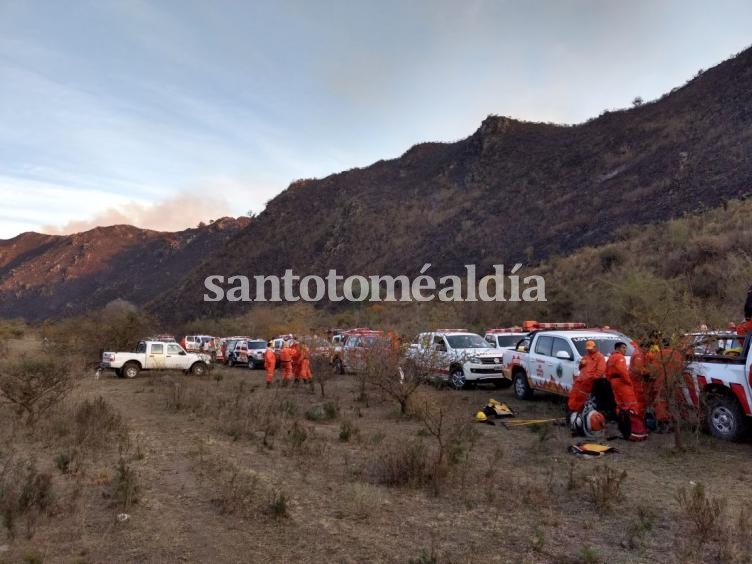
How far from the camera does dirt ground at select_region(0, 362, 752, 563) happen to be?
4.83 m

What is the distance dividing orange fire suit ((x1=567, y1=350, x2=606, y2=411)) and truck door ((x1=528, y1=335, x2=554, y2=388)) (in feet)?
8.60

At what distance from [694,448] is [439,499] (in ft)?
13.6

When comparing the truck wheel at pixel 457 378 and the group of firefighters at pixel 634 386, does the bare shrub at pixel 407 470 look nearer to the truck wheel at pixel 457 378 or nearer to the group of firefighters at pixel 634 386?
the group of firefighters at pixel 634 386

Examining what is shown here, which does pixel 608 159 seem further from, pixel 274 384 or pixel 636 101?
pixel 274 384

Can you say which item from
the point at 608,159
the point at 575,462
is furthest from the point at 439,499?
the point at 608,159

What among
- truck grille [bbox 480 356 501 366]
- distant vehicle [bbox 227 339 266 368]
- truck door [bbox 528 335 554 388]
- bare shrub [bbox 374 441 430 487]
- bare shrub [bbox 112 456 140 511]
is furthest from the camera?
distant vehicle [bbox 227 339 266 368]

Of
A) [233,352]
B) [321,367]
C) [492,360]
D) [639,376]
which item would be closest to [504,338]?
[492,360]

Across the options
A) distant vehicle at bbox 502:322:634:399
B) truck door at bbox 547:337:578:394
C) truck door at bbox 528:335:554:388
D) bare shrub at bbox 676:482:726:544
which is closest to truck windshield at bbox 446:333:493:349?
distant vehicle at bbox 502:322:634:399

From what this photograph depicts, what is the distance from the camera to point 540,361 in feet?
40.8

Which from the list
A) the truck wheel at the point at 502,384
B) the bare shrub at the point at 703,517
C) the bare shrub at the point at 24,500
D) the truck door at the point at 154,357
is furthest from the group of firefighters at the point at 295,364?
the bare shrub at the point at 703,517

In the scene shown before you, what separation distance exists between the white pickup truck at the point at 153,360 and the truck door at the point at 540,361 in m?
13.9

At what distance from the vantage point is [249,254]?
73625 millimetres

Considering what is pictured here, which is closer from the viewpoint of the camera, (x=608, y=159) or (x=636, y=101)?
(x=608, y=159)

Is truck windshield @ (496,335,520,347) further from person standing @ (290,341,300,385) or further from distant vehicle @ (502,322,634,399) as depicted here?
person standing @ (290,341,300,385)
